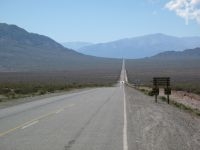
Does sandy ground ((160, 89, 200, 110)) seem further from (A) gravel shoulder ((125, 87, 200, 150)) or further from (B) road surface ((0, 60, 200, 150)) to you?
(B) road surface ((0, 60, 200, 150))

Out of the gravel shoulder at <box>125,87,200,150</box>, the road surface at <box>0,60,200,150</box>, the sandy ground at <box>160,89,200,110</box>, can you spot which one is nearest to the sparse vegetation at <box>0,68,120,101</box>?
the sandy ground at <box>160,89,200,110</box>

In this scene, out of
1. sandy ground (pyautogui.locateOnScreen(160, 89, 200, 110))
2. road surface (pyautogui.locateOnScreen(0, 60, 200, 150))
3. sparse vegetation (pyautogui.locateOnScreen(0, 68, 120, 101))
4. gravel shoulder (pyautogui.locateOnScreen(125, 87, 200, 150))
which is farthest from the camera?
sparse vegetation (pyautogui.locateOnScreen(0, 68, 120, 101))

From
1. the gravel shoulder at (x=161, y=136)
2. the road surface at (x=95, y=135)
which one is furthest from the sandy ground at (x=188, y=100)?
→ the road surface at (x=95, y=135)

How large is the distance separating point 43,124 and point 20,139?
3.90m

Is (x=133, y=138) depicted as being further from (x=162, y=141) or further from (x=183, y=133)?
(x=183, y=133)

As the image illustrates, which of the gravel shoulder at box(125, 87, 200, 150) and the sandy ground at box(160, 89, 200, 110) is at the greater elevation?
the gravel shoulder at box(125, 87, 200, 150)

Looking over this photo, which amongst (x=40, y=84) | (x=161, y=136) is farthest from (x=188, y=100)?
(x=40, y=84)

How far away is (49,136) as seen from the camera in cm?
1304

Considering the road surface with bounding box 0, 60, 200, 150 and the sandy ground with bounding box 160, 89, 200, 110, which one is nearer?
the road surface with bounding box 0, 60, 200, 150

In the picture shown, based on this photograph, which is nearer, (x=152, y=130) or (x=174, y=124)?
(x=152, y=130)

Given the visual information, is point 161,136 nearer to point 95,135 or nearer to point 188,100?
point 95,135

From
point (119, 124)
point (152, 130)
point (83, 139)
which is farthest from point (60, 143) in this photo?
point (119, 124)

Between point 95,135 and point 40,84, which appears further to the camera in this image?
point 40,84

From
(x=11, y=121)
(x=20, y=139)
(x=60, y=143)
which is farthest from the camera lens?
(x=11, y=121)
